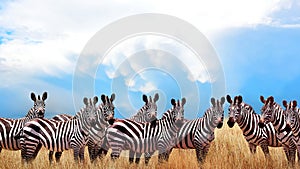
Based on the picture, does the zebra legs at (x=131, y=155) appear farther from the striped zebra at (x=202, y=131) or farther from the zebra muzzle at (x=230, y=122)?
the zebra muzzle at (x=230, y=122)

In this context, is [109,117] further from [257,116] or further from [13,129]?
[257,116]

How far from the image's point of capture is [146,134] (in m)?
11.0

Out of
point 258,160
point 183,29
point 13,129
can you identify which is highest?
point 183,29

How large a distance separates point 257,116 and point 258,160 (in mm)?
1525

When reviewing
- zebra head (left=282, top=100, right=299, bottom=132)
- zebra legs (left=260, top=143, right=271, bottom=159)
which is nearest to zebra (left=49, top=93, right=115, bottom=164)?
zebra legs (left=260, top=143, right=271, bottom=159)

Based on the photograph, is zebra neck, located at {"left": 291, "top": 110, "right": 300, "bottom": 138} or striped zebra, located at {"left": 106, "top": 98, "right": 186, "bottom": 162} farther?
striped zebra, located at {"left": 106, "top": 98, "right": 186, "bottom": 162}

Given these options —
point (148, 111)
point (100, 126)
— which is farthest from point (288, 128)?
point (100, 126)

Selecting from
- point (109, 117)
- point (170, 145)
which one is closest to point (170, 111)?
point (170, 145)

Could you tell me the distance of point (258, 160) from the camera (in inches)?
448

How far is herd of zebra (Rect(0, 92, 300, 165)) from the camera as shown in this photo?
10.8 m

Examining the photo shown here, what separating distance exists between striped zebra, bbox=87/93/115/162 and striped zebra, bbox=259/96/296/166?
14.3 ft

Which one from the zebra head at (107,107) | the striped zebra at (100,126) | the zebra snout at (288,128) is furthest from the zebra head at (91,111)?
the zebra snout at (288,128)

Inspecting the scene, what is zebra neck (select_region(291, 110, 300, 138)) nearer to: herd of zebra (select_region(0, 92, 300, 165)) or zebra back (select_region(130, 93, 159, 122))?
herd of zebra (select_region(0, 92, 300, 165))

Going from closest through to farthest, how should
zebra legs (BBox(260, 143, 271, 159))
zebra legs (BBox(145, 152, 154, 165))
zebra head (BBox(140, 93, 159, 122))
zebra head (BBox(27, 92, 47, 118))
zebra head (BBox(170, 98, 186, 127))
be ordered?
zebra legs (BBox(145, 152, 154, 165)) → zebra head (BBox(170, 98, 186, 127)) → zebra legs (BBox(260, 143, 271, 159)) → zebra head (BBox(140, 93, 159, 122)) → zebra head (BBox(27, 92, 47, 118))
